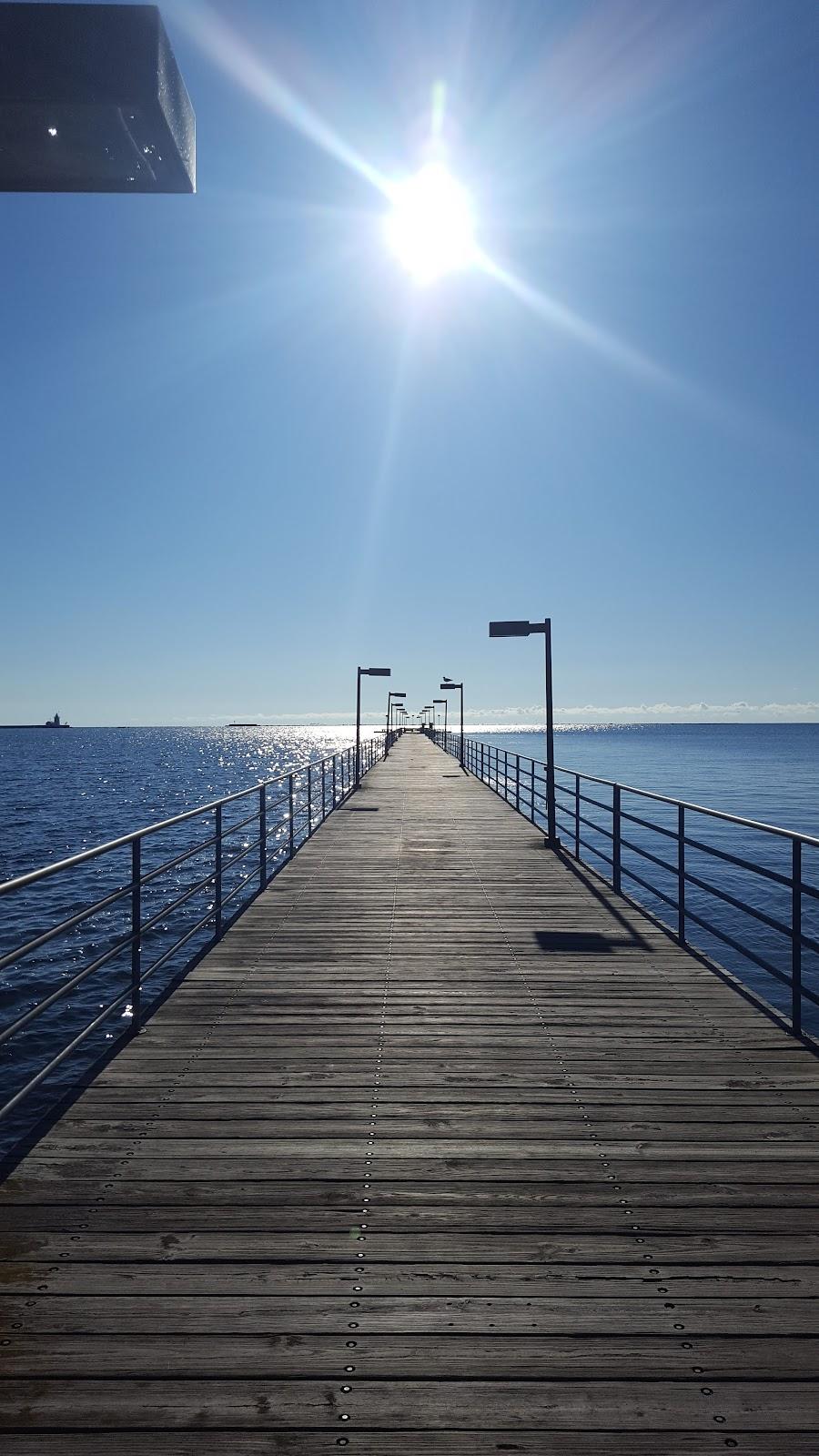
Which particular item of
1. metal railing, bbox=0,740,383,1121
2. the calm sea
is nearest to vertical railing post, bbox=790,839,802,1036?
metal railing, bbox=0,740,383,1121

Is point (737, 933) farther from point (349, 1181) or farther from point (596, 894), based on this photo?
point (349, 1181)

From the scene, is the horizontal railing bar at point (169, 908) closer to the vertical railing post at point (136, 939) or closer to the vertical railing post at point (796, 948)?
the vertical railing post at point (136, 939)

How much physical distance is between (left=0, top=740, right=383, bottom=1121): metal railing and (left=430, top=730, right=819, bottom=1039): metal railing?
3647mm

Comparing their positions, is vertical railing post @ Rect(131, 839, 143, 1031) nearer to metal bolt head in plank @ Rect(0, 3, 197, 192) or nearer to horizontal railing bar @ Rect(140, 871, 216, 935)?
horizontal railing bar @ Rect(140, 871, 216, 935)

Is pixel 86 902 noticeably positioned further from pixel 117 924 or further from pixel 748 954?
pixel 748 954

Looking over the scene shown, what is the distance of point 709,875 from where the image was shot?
78.1 feet

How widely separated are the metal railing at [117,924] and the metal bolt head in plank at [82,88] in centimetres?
621

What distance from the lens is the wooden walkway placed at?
196 centimetres

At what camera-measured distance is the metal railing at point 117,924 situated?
390 cm

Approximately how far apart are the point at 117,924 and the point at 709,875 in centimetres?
1770

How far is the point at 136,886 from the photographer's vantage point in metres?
A: 4.50

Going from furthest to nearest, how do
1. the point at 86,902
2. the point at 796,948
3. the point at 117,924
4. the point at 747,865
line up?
1. the point at 117,924
2. the point at 86,902
3. the point at 747,865
4. the point at 796,948

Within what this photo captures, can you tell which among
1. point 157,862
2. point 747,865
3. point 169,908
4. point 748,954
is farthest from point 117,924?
point 747,865

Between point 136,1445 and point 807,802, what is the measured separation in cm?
4604
